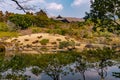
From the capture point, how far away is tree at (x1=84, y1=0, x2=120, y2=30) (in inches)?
1102

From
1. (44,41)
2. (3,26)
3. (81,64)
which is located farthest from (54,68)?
(3,26)

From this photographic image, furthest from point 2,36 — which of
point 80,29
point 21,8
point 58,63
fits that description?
point 21,8

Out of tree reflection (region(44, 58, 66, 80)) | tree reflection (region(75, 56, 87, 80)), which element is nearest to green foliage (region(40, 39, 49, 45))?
tree reflection (region(75, 56, 87, 80))

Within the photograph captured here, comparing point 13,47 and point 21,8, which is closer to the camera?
point 21,8

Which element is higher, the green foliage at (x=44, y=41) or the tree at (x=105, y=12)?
the tree at (x=105, y=12)

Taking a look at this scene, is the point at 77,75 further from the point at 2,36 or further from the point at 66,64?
the point at 2,36

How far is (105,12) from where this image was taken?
94.1 feet

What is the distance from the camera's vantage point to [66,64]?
32812 millimetres

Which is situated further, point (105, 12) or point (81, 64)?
point (81, 64)

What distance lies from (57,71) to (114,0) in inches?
379

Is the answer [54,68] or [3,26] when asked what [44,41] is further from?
[54,68]

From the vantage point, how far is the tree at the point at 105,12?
2800 centimetres

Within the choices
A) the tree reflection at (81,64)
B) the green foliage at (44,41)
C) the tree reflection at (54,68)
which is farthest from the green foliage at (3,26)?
the tree reflection at (54,68)

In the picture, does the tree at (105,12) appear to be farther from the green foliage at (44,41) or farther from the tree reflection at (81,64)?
the green foliage at (44,41)
